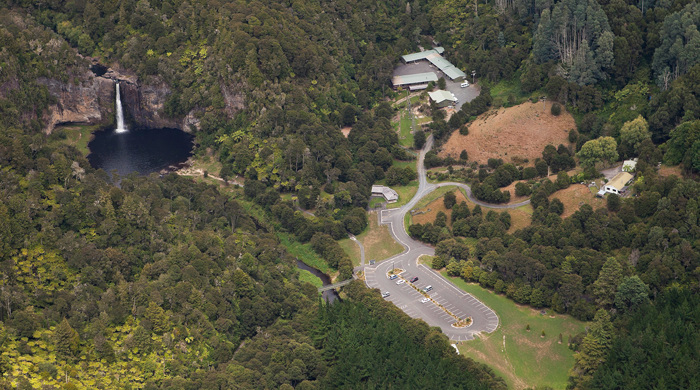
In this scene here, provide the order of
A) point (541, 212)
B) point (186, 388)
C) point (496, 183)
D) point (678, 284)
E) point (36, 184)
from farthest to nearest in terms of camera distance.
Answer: point (496, 183) < point (541, 212) < point (36, 184) < point (678, 284) < point (186, 388)

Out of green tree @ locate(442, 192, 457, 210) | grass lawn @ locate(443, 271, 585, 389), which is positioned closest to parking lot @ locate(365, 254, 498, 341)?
grass lawn @ locate(443, 271, 585, 389)

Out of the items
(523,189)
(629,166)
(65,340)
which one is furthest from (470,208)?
(65,340)

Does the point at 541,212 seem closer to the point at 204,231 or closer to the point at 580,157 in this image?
the point at 580,157

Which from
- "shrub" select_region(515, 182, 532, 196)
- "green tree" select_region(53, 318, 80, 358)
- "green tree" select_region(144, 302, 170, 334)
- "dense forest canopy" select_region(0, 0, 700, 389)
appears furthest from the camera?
"shrub" select_region(515, 182, 532, 196)

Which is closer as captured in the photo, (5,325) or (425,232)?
(5,325)

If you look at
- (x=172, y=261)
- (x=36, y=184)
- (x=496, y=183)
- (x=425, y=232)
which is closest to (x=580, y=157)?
(x=496, y=183)

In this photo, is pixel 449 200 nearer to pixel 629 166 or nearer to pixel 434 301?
pixel 434 301

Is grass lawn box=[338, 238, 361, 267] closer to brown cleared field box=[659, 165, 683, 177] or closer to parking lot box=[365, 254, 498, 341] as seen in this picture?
parking lot box=[365, 254, 498, 341]

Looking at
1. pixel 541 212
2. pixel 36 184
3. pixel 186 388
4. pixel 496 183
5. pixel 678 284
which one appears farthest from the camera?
pixel 496 183
